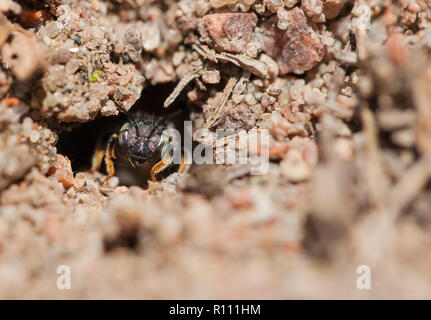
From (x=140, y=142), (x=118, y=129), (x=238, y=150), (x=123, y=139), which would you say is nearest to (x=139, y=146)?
(x=140, y=142)

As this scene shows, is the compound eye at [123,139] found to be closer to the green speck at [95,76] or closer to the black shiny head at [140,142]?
the black shiny head at [140,142]

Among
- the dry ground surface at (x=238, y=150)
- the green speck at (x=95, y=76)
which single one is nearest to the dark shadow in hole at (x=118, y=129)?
the dry ground surface at (x=238, y=150)

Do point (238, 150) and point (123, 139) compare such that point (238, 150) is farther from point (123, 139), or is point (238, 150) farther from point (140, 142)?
point (123, 139)

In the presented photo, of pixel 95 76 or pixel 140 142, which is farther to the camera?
pixel 140 142

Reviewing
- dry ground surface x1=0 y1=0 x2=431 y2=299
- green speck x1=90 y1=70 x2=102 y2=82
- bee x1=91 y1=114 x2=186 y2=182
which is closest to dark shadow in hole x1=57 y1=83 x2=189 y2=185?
bee x1=91 y1=114 x2=186 y2=182

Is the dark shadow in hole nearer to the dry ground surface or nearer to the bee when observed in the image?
the bee
